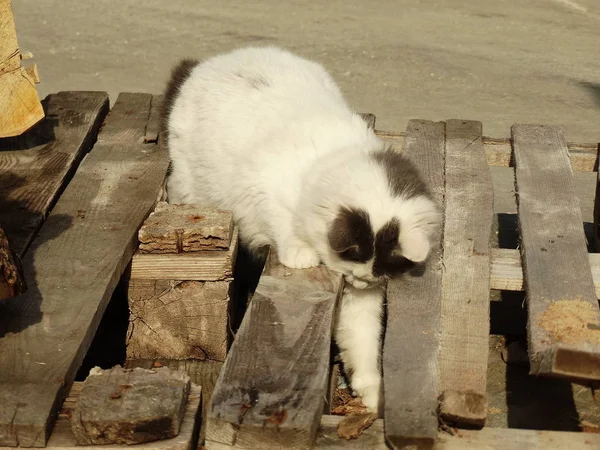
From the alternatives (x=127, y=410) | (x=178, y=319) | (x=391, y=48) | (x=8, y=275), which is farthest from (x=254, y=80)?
(x=391, y=48)

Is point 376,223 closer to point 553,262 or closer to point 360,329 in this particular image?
point 360,329

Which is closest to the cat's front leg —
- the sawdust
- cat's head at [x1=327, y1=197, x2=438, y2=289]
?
cat's head at [x1=327, y1=197, x2=438, y2=289]

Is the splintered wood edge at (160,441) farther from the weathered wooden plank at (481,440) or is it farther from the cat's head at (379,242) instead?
the cat's head at (379,242)

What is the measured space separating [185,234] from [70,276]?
43 cm

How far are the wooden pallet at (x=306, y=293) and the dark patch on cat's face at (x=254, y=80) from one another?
0.54 meters

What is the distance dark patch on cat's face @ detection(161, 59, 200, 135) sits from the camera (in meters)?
4.34

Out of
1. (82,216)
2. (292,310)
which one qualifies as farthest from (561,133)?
(82,216)

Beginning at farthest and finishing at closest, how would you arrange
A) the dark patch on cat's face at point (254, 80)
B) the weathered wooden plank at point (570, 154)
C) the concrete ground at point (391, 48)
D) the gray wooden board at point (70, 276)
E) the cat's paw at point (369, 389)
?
the concrete ground at point (391, 48) → the weathered wooden plank at point (570, 154) → the dark patch on cat's face at point (254, 80) → the cat's paw at point (369, 389) → the gray wooden board at point (70, 276)

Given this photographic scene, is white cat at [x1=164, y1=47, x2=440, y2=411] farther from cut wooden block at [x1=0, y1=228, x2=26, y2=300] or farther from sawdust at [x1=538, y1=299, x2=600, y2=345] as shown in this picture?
cut wooden block at [x1=0, y1=228, x2=26, y2=300]

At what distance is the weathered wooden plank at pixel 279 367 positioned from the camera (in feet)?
7.22

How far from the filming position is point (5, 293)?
8.29 feet

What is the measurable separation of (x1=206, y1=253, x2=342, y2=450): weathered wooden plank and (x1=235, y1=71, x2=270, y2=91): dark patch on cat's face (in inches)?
41.6

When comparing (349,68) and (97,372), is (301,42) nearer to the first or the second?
(349,68)

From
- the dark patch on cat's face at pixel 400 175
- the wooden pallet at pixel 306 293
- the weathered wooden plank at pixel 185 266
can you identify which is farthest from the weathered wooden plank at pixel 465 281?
the weathered wooden plank at pixel 185 266
